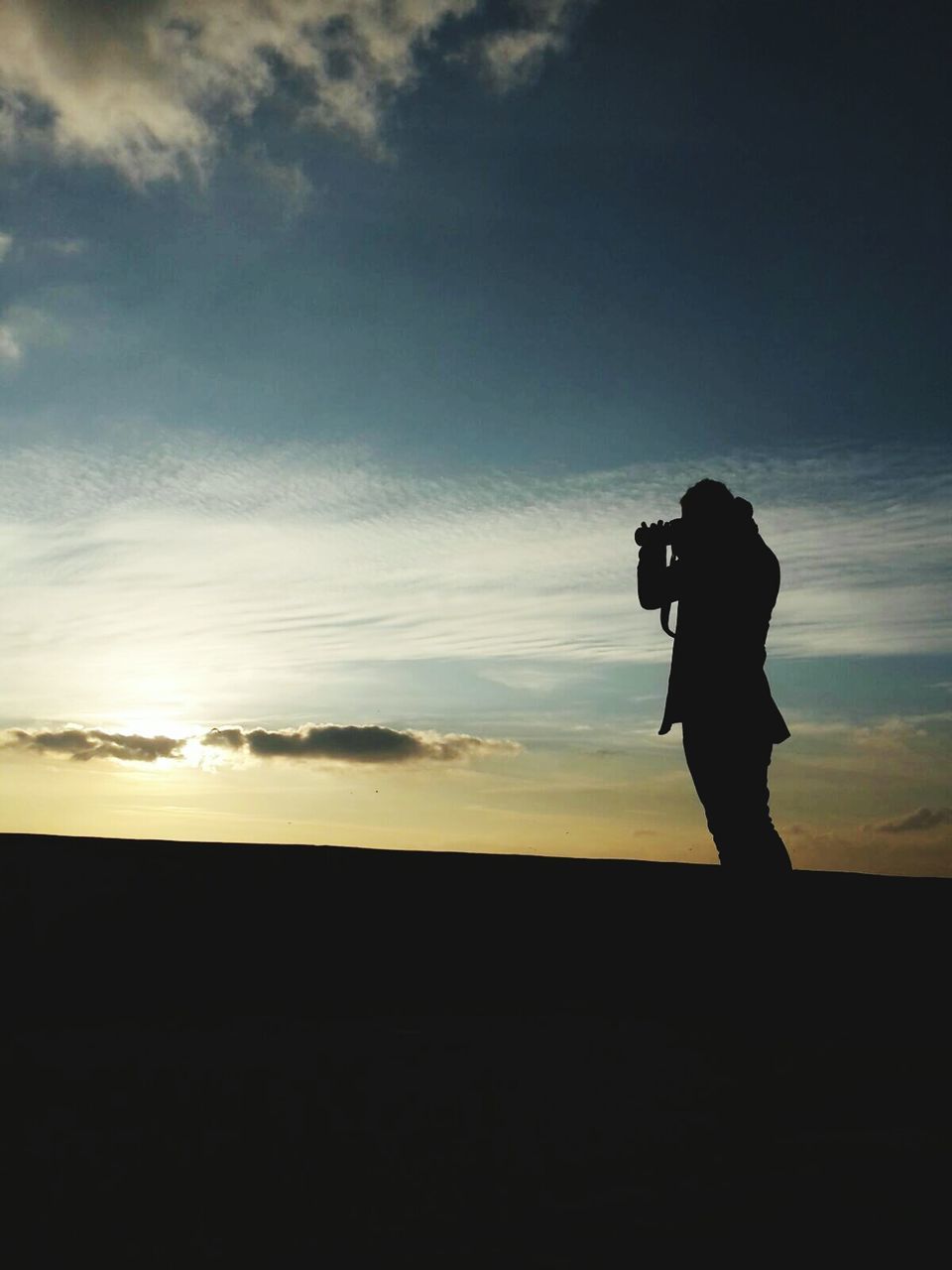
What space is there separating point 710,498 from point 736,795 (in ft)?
4.94

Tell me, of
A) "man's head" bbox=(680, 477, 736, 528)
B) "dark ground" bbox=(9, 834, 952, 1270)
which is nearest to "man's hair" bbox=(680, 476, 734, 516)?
"man's head" bbox=(680, 477, 736, 528)

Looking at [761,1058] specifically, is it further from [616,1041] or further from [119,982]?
[119,982]

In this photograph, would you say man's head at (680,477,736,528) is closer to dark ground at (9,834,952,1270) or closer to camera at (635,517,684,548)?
camera at (635,517,684,548)

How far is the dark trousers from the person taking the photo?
461cm

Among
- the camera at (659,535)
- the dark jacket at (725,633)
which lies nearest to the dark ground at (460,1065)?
the dark jacket at (725,633)

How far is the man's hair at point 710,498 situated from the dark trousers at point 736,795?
3.64 feet

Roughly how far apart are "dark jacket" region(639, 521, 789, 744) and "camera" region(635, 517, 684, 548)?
12cm

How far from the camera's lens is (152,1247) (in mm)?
2082

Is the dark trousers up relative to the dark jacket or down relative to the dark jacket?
down

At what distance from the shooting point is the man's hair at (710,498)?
5.09m

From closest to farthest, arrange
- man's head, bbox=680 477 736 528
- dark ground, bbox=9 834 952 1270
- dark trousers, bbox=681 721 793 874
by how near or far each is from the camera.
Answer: dark ground, bbox=9 834 952 1270 → dark trousers, bbox=681 721 793 874 → man's head, bbox=680 477 736 528

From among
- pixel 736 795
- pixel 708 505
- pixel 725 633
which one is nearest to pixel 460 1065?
pixel 736 795

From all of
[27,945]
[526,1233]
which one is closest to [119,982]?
[27,945]

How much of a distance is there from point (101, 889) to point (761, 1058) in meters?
4.26
